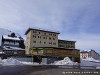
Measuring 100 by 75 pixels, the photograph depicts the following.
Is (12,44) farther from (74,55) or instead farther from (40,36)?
(74,55)

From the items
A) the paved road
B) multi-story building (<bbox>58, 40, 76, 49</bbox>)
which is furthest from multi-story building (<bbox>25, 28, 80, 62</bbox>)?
the paved road

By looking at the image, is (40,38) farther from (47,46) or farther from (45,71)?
(45,71)

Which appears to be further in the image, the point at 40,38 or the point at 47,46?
the point at 47,46

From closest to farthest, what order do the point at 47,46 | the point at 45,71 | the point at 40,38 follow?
the point at 45,71, the point at 40,38, the point at 47,46

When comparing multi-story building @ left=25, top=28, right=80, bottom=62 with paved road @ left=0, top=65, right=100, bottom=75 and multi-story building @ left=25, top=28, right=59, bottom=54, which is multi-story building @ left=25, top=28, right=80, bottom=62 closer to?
multi-story building @ left=25, top=28, right=59, bottom=54

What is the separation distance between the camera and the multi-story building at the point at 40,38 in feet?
264

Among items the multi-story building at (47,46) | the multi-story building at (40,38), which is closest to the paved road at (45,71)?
the multi-story building at (47,46)

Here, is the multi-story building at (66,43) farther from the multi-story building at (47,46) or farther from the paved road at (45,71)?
the paved road at (45,71)

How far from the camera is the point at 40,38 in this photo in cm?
8269

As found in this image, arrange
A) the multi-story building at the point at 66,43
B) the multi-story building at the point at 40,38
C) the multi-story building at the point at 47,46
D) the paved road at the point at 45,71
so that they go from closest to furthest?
the paved road at the point at 45,71
the multi-story building at the point at 47,46
the multi-story building at the point at 40,38
the multi-story building at the point at 66,43

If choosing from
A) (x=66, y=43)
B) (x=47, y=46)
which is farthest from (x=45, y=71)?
(x=66, y=43)

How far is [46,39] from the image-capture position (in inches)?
3334

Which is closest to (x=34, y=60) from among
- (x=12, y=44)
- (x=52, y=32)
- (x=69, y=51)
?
(x=69, y=51)

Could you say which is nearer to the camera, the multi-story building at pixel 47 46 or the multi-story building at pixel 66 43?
the multi-story building at pixel 47 46
